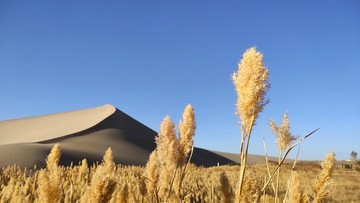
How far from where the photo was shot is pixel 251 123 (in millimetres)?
2305

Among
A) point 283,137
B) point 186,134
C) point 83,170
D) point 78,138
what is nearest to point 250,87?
point 283,137

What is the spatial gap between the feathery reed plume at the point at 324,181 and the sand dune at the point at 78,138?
3284 centimetres

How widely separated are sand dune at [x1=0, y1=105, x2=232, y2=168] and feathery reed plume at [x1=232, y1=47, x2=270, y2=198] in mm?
32829

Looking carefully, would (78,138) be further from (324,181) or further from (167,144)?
(324,181)

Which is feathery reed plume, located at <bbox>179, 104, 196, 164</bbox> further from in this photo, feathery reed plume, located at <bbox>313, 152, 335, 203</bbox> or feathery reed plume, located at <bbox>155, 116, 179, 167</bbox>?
feathery reed plume, located at <bbox>313, 152, 335, 203</bbox>

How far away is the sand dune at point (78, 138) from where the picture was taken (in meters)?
37.1

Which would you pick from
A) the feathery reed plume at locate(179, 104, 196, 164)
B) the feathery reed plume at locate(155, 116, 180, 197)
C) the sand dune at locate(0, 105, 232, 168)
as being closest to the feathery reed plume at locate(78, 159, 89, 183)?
the feathery reed plume at locate(155, 116, 180, 197)

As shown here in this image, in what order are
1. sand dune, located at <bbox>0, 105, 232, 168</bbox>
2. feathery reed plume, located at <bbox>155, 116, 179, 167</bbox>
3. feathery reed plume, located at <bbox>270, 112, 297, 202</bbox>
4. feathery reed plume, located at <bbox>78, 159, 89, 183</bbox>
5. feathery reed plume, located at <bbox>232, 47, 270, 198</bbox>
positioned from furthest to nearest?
1. sand dune, located at <bbox>0, 105, 232, 168</bbox>
2. feathery reed plume, located at <bbox>78, 159, 89, 183</bbox>
3. feathery reed plume, located at <bbox>155, 116, 179, 167</bbox>
4. feathery reed plume, located at <bbox>270, 112, 297, 202</bbox>
5. feathery reed plume, located at <bbox>232, 47, 270, 198</bbox>

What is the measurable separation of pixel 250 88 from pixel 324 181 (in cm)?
84

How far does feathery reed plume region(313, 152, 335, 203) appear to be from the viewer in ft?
8.09

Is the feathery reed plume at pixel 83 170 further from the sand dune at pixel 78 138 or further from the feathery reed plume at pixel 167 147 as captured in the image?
the sand dune at pixel 78 138

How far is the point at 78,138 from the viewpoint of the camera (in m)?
53.3

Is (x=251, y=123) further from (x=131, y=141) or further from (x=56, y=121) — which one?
(x=56, y=121)

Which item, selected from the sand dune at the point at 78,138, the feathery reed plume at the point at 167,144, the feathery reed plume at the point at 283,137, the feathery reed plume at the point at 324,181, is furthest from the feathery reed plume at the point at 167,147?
the sand dune at the point at 78,138
